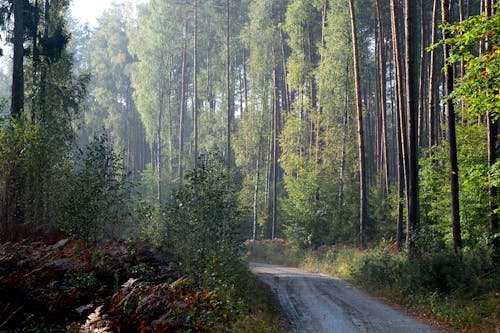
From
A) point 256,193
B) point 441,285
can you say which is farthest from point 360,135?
point 256,193

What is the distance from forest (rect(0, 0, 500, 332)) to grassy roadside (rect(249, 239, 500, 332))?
0.05 meters

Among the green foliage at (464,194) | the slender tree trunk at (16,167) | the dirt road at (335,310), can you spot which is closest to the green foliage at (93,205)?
the slender tree trunk at (16,167)

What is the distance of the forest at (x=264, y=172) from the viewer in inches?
410

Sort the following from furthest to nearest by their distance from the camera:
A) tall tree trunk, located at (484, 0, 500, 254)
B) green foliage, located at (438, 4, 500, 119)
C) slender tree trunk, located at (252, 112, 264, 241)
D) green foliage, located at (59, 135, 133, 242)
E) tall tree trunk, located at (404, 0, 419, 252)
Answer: slender tree trunk, located at (252, 112, 264, 241) → tall tree trunk, located at (404, 0, 419, 252) → tall tree trunk, located at (484, 0, 500, 254) → green foliage, located at (59, 135, 133, 242) → green foliage, located at (438, 4, 500, 119)

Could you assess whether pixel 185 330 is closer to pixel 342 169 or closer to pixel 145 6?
pixel 342 169

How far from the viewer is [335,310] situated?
1222 centimetres

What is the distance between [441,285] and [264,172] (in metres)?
27.6

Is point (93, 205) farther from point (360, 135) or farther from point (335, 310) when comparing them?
point (360, 135)

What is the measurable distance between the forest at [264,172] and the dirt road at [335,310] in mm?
1052

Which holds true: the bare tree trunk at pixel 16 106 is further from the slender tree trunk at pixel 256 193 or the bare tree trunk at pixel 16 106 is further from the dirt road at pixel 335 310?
the slender tree trunk at pixel 256 193

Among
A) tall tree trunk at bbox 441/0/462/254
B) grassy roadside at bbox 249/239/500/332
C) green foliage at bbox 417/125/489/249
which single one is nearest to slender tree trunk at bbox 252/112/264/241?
grassy roadside at bbox 249/239/500/332

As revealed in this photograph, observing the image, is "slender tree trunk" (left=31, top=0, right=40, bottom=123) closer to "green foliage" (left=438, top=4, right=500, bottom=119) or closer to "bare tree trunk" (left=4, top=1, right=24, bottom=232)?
"bare tree trunk" (left=4, top=1, right=24, bottom=232)

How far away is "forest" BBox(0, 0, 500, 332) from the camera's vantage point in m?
10.4

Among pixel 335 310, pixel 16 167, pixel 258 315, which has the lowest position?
pixel 335 310
